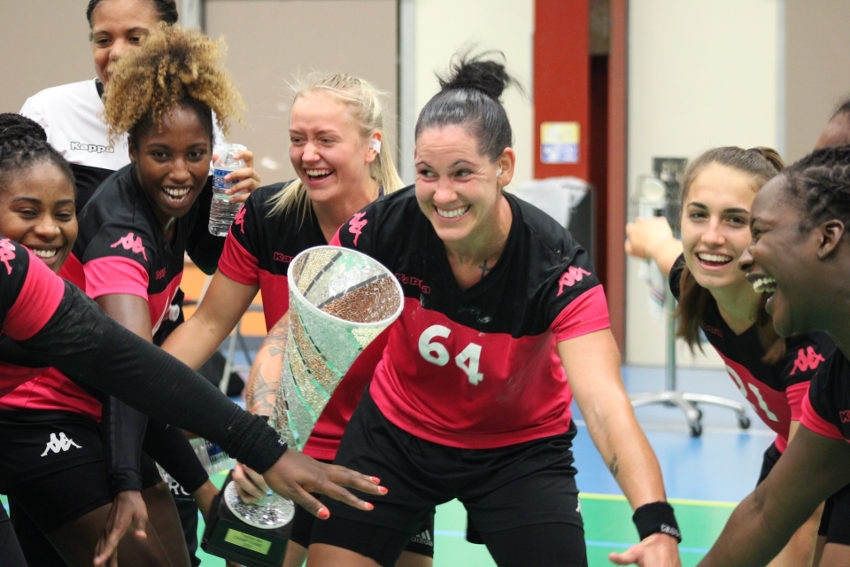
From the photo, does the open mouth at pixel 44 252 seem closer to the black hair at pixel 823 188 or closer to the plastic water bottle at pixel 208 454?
the plastic water bottle at pixel 208 454

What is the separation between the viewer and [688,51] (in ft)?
31.1

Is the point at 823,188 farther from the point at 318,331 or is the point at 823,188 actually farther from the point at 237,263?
the point at 237,263

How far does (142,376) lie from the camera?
2.38 m

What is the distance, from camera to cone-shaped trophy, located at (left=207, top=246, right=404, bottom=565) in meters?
2.59

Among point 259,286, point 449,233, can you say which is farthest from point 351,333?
point 259,286

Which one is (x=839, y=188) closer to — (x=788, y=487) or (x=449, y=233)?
(x=788, y=487)

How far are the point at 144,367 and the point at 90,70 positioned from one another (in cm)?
834

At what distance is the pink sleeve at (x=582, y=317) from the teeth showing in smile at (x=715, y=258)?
0.51 meters

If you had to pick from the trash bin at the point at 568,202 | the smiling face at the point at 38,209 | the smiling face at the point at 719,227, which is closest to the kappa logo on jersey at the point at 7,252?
the smiling face at the point at 38,209

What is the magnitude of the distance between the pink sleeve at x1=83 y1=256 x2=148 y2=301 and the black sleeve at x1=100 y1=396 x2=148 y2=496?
30 cm

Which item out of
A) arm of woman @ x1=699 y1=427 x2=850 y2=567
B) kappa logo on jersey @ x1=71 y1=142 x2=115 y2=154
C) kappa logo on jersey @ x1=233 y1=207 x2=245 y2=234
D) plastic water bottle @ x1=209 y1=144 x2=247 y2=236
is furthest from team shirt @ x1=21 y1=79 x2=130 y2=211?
arm of woman @ x1=699 y1=427 x2=850 y2=567

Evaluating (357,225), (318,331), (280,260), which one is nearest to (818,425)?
(318,331)

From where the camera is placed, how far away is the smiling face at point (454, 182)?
112 inches

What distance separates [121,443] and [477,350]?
100 cm
